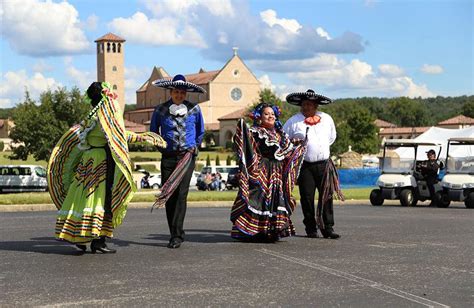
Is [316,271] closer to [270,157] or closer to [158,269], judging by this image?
[158,269]

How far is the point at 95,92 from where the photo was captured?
31.3ft

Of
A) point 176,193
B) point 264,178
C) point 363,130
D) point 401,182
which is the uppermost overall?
point 363,130

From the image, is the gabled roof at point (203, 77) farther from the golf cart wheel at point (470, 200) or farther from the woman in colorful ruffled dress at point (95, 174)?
the woman in colorful ruffled dress at point (95, 174)

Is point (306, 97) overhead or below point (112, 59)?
below

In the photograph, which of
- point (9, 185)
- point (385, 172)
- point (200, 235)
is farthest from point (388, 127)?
point (200, 235)

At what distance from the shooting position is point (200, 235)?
458 inches

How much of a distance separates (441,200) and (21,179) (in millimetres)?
29081

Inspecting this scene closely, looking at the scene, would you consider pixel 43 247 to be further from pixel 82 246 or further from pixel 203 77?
pixel 203 77

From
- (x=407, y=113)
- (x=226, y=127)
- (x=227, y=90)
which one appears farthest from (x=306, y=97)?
(x=407, y=113)

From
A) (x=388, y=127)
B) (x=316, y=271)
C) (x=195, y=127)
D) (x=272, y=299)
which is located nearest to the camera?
(x=272, y=299)

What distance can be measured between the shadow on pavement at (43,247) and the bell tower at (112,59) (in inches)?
5647

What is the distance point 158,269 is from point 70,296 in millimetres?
1574

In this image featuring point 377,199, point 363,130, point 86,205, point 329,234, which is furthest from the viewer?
point 363,130

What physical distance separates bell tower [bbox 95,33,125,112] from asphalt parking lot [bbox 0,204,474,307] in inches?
5647
